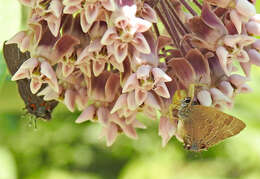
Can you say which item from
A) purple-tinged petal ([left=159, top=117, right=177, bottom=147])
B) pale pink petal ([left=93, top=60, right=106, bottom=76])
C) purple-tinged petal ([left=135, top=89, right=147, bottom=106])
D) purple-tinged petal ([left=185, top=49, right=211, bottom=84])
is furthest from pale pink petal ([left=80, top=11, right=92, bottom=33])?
purple-tinged petal ([left=159, top=117, right=177, bottom=147])

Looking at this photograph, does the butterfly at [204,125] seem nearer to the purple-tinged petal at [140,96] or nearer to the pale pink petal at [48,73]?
the purple-tinged petal at [140,96]

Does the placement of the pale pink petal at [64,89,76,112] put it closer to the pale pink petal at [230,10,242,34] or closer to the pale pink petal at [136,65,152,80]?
the pale pink petal at [136,65,152,80]

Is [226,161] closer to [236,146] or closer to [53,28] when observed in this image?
[236,146]

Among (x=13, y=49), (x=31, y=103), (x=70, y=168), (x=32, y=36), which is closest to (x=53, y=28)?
(x=32, y=36)

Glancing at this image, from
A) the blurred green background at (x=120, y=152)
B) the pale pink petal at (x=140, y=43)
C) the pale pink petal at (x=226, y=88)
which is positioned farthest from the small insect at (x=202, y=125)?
the blurred green background at (x=120, y=152)

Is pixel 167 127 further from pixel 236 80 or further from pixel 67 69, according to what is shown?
pixel 67 69

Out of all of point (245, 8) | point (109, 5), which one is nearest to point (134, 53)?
point (109, 5)

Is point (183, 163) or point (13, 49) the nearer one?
point (13, 49)

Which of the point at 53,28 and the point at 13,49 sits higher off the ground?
the point at 53,28
